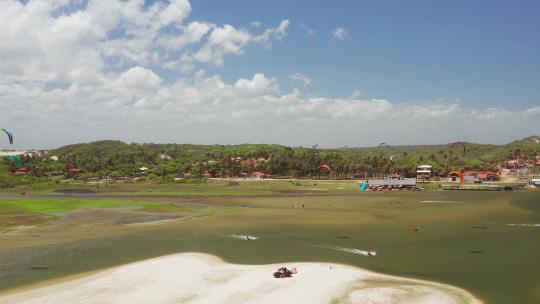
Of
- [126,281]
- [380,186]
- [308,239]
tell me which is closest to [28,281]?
[126,281]

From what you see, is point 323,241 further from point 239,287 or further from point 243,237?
point 239,287

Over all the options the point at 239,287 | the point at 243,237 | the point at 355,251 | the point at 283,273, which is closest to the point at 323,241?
the point at 355,251

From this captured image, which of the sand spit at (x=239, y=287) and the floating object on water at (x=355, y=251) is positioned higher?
the floating object on water at (x=355, y=251)

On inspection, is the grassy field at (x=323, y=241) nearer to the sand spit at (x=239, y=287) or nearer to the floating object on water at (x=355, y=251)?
the floating object on water at (x=355, y=251)

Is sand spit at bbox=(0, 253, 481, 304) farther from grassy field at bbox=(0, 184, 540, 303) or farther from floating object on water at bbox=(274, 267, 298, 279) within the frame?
grassy field at bbox=(0, 184, 540, 303)

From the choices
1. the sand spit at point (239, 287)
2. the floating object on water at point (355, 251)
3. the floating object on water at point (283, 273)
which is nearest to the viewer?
the sand spit at point (239, 287)

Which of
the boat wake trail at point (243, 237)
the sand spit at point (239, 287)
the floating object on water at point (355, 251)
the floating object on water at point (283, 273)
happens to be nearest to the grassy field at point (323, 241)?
the floating object on water at point (355, 251)

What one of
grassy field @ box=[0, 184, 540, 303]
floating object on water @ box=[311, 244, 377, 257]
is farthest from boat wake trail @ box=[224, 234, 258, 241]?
floating object on water @ box=[311, 244, 377, 257]
